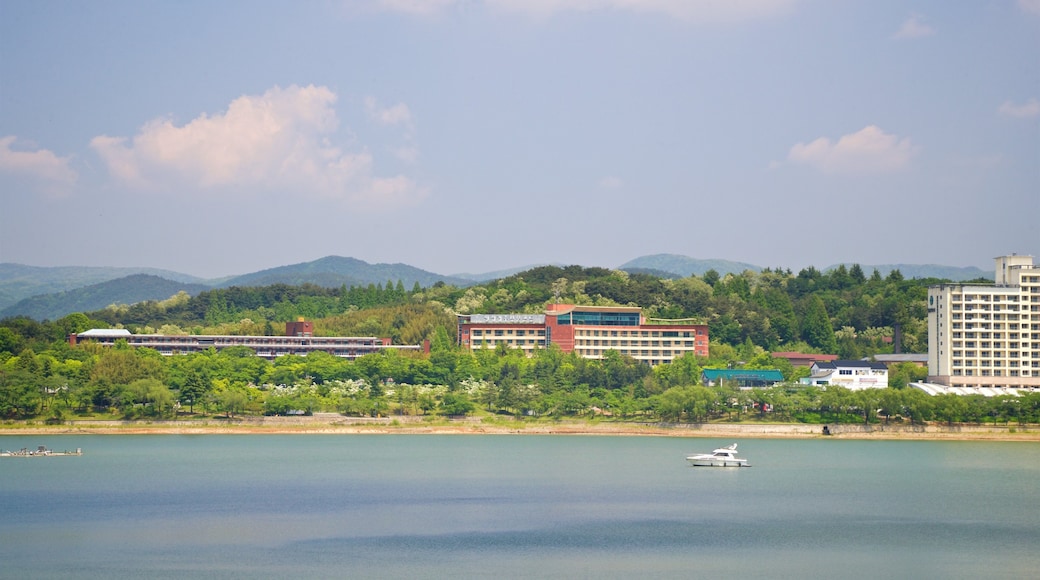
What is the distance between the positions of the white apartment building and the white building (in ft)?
16.1

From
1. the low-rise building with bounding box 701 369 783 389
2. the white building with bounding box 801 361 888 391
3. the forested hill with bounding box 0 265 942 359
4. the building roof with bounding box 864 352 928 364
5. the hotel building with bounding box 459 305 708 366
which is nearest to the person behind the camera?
the white building with bounding box 801 361 888 391

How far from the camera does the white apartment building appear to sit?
291 ft

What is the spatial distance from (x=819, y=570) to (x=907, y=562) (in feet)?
9.47

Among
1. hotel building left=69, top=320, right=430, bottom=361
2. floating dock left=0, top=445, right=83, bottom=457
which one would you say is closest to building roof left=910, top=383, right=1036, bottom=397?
hotel building left=69, top=320, right=430, bottom=361

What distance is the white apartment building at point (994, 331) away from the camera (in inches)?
3494

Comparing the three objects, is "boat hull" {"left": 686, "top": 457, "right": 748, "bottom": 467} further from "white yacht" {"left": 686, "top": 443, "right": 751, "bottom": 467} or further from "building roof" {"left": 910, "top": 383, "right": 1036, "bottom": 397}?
"building roof" {"left": 910, "top": 383, "right": 1036, "bottom": 397}

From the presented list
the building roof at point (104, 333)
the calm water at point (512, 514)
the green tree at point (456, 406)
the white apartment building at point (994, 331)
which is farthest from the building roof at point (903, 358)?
the building roof at point (104, 333)

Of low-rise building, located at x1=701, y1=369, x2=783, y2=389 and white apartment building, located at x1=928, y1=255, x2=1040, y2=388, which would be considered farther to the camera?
low-rise building, located at x1=701, y1=369, x2=783, y2=389

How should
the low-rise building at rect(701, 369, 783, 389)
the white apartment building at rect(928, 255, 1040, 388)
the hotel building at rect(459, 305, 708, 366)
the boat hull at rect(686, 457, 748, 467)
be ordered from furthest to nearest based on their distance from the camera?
the hotel building at rect(459, 305, 708, 366)
the low-rise building at rect(701, 369, 783, 389)
the white apartment building at rect(928, 255, 1040, 388)
the boat hull at rect(686, 457, 748, 467)

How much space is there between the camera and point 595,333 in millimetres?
104750

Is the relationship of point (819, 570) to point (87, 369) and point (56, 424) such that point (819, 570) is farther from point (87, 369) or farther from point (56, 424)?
point (87, 369)

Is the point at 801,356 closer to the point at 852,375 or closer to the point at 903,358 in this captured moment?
the point at 903,358

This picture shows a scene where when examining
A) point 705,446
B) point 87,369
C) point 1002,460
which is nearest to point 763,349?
point 705,446

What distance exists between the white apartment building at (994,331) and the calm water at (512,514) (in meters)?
22.8
